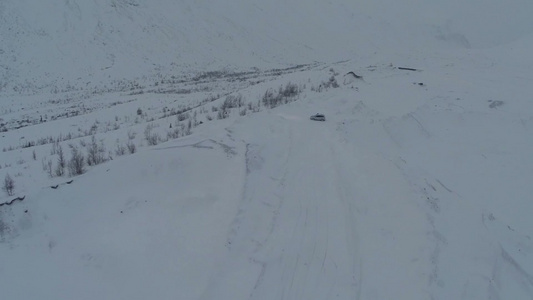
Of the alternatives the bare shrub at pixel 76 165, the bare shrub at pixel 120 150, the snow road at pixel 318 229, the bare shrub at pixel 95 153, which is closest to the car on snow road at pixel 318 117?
the snow road at pixel 318 229

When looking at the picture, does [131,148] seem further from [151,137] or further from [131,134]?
[131,134]

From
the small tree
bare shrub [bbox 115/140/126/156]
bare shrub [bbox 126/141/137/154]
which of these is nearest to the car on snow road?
bare shrub [bbox 126/141/137/154]

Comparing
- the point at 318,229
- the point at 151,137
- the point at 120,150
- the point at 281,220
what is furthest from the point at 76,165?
the point at 318,229

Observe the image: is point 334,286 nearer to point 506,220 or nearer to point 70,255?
point 70,255

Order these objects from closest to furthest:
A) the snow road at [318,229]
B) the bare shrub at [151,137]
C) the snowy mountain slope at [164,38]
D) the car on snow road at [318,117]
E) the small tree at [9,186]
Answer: the snow road at [318,229], the small tree at [9,186], the bare shrub at [151,137], the car on snow road at [318,117], the snowy mountain slope at [164,38]

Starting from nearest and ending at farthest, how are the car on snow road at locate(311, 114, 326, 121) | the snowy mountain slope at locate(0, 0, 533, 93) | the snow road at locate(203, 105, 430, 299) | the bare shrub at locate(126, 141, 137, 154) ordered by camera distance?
the snow road at locate(203, 105, 430, 299), the bare shrub at locate(126, 141, 137, 154), the car on snow road at locate(311, 114, 326, 121), the snowy mountain slope at locate(0, 0, 533, 93)

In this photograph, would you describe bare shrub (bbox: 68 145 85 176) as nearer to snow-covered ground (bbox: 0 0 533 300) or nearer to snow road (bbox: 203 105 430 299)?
snow-covered ground (bbox: 0 0 533 300)

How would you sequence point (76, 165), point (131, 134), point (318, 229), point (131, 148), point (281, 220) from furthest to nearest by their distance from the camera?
1. point (131, 134)
2. point (131, 148)
3. point (76, 165)
4. point (281, 220)
5. point (318, 229)

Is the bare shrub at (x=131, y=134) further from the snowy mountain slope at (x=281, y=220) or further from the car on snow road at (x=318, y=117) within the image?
the car on snow road at (x=318, y=117)
